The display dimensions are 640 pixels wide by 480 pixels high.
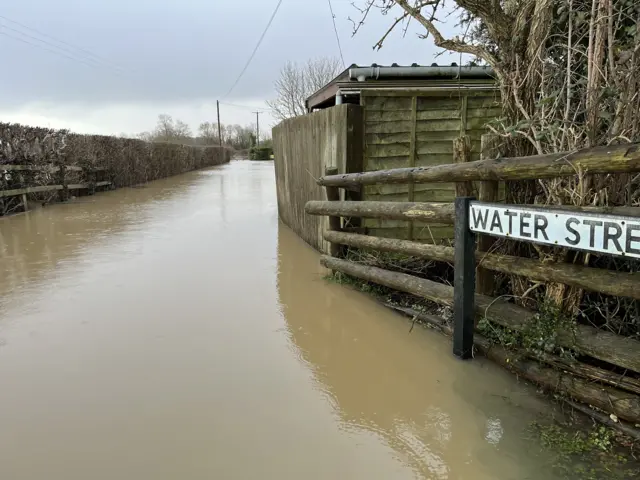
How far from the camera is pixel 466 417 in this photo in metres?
2.71

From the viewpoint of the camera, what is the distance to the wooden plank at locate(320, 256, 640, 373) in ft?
8.30

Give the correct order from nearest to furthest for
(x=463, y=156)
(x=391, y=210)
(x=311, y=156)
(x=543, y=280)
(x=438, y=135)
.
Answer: (x=543, y=280) → (x=463, y=156) → (x=391, y=210) → (x=438, y=135) → (x=311, y=156)

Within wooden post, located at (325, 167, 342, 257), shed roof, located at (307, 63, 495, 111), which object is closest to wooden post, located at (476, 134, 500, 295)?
wooden post, located at (325, 167, 342, 257)

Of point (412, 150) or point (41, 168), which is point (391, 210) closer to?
point (412, 150)

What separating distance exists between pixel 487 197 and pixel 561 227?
2.79 ft

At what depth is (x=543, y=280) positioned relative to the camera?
9.75 ft

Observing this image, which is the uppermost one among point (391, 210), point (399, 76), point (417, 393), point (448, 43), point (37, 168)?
point (399, 76)

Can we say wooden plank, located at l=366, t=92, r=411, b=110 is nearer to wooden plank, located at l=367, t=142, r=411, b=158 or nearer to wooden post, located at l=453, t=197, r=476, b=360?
wooden plank, located at l=367, t=142, r=411, b=158

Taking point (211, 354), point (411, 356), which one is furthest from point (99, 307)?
point (411, 356)

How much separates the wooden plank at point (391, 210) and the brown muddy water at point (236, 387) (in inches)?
34.0

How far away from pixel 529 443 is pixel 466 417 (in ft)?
1.20

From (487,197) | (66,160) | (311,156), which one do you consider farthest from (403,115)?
(66,160)

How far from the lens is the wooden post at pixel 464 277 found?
327cm

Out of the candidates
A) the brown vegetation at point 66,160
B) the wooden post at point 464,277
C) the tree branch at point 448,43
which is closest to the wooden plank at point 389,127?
the tree branch at point 448,43
